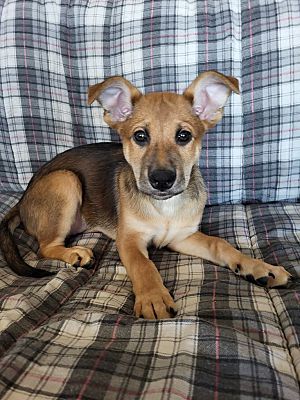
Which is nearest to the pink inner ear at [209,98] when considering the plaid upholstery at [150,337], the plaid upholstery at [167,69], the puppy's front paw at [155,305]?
the plaid upholstery at [167,69]

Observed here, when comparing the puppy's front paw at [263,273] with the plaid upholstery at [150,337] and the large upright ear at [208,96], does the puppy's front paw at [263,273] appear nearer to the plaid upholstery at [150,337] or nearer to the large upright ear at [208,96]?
the plaid upholstery at [150,337]

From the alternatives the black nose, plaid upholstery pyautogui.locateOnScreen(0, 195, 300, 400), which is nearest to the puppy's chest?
plaid upholstery pyautogui.locateOnScreen(0, 195, 300, 400)

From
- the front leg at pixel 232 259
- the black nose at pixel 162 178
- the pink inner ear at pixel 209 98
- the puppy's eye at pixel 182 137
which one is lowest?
the front leg at pixel 232 259

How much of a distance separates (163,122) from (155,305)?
77cm

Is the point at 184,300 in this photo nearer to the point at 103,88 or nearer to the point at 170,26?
the point at 103,88

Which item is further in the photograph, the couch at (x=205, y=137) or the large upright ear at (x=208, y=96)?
the large upright ear at (x=208, y=96)

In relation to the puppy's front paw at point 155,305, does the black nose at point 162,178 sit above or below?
above

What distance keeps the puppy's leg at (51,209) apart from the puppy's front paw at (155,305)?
0.54m

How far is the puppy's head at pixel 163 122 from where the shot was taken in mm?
1786

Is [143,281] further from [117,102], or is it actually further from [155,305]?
[117,102]

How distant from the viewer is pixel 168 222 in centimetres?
201

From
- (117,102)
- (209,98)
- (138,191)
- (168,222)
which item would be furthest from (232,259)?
(117,102)

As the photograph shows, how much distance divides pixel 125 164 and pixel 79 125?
0.47m

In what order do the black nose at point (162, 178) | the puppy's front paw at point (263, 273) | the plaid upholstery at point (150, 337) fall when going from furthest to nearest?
the black nose at point (162, 178) < the puppy's front paw at point (263, 273) < the plaid upholstery at point (150, 337)
